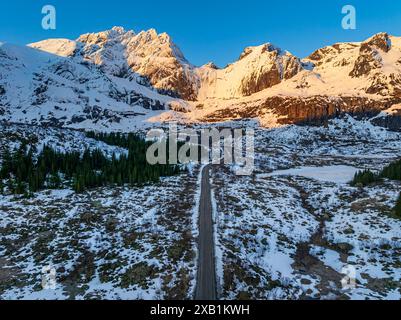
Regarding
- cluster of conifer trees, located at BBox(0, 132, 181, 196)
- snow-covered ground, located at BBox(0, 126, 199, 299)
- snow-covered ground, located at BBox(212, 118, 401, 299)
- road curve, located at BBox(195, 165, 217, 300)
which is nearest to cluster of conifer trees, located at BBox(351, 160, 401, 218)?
snow-covered ground, located at BBox(212, 118, 401, 299)

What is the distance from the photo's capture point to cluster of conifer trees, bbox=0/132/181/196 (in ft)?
209

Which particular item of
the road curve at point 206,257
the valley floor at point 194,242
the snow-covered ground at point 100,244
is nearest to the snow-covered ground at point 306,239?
the valley floor at point 194,242

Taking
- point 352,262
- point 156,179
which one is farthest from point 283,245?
point 156,179

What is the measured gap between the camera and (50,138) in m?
91.1

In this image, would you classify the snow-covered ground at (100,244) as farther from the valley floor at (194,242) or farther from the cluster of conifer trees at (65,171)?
the cluster of conifer trees at (65,171)

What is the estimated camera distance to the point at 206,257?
1297 inches

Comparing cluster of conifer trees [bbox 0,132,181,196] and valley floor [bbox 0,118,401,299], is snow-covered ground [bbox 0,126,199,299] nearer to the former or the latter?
valley floor [bbox 0,118,401,299]

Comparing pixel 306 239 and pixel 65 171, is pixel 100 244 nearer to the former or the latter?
pixel 306 239

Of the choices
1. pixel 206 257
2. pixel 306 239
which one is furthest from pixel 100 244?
pixel 306 239

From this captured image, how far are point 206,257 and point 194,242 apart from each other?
416cm

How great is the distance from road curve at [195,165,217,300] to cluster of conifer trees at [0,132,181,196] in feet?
83.0

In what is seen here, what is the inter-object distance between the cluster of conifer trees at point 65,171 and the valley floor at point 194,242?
5.39 meters
